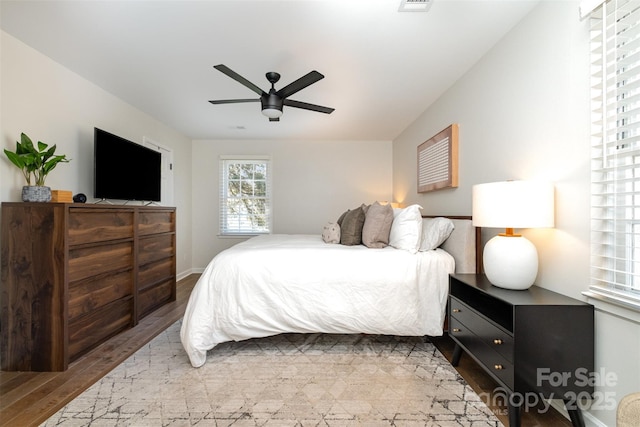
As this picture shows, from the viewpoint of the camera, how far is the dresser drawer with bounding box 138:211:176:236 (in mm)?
2963

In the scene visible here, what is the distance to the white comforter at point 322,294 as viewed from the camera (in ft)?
6.99

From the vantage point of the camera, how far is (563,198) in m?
1.60

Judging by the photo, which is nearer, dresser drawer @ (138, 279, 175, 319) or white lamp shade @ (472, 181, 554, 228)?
white lamp shade @ (472, 181, 554, 228)

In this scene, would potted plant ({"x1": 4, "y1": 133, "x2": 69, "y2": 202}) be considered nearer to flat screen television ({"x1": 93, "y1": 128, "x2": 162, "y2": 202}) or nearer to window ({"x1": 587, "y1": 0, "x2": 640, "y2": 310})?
flat screen television ({"x1": 93, "y1": 128, "x2": 162, "y2": 202})

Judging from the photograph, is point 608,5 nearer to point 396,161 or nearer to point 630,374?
point 630,374

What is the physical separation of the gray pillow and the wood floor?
1.11 metres

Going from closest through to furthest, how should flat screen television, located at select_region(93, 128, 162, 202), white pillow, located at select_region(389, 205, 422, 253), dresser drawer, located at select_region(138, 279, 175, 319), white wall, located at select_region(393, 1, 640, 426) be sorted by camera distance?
1. white wall, located at select_region(393, 1, 640, 426)
2. white pillow, located at select_region(389, 205, 422, 253)
3. flat screen television, located at select_region(93, 128, 162, 202)
4. dresser drawer, located at select_region(138, 279, 175, 319)

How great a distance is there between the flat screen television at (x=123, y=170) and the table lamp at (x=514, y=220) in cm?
325

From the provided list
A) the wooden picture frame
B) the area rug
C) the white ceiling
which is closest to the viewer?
the area rug

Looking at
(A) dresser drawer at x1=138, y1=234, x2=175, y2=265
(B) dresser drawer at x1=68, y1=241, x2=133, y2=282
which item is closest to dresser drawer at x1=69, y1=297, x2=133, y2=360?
(B) dresser drawer at x1=68, y1=241, x2=133, y2=282

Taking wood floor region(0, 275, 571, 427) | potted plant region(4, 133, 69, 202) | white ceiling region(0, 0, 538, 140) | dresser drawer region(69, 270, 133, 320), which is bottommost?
wood floor region(0, 275, 571, 427)

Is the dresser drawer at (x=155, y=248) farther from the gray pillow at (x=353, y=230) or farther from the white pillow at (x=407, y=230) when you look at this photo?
the white pillow at (x=407, y=230)

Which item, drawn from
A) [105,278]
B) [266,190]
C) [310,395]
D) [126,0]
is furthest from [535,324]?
[266,190]

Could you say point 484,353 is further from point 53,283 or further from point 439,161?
point 53,283
